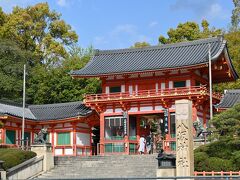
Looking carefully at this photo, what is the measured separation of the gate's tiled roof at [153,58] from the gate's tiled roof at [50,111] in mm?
3043

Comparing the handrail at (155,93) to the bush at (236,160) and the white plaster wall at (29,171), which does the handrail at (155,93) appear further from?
the bush at (236,160)

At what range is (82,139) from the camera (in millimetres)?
40562

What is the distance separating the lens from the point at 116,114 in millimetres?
38781

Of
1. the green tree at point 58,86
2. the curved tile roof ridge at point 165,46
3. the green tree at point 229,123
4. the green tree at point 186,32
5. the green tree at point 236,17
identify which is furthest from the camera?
the green tree at point 236,17

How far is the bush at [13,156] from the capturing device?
1098 inches

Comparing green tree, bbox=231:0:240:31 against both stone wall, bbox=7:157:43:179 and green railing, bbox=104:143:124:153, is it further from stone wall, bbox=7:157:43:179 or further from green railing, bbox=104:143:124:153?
stone wall, bbox=7:157:43:179

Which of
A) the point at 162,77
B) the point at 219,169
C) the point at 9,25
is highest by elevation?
the point at 9,25

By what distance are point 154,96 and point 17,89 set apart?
737 inches

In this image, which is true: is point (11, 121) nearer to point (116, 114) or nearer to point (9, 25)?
point (116, 114)

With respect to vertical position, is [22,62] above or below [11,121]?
above

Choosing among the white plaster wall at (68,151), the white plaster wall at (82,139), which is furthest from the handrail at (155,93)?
the white plaster wall at (68,151)

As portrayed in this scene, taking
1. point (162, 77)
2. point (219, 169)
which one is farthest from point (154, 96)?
point (219, 169)

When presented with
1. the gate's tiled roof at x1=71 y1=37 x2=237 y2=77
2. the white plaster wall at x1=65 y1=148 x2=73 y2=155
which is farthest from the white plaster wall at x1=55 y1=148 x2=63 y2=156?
the gate's tiled roof at x1=71 y1=37 x2=237 y2=77

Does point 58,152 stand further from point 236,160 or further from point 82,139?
point 236,160
